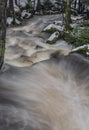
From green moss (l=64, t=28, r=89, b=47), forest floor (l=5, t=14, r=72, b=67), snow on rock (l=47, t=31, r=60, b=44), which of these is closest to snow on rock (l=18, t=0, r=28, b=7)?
forest floor (l=5, t=14, r=72, b=67)

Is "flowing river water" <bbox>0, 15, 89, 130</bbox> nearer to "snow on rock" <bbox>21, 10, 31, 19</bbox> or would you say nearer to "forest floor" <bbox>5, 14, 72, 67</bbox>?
"forest floor" <bbox>5, 14, 72, 67</bbox>

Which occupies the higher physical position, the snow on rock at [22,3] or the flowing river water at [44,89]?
the flowing river water at [44,89]

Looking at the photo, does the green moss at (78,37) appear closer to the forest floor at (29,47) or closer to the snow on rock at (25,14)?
the forest floor at (29,47)

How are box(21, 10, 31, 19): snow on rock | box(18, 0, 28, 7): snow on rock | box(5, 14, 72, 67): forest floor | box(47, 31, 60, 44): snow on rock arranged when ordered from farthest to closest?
box(18, 0, 28, 7): snow on rock < box(21, 10, 31, 19): snow on rock < box(47, 31, 60, 44): snow on rock < box(5, 14, 72, 67): forest floor

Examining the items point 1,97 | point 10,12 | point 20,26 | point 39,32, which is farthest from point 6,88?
point 10,12

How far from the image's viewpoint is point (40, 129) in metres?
6.96

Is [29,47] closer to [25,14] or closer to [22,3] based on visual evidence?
[25,14]

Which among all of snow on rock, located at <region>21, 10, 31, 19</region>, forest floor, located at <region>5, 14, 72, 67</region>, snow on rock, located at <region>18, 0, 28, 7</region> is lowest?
snow on rock, located at <region>21, 10, 31, 19</region>

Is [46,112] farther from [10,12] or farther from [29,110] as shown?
[10,12]

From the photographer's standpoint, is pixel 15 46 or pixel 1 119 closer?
pixel 1 119

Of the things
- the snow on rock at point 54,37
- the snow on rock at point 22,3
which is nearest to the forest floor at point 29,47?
the snow on rock at point 54,37

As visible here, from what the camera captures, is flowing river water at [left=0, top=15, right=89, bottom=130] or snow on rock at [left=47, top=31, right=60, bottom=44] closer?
flowing river water at [left=0, top=15, right=89, bottom=130]

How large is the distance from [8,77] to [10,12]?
41.0 ft

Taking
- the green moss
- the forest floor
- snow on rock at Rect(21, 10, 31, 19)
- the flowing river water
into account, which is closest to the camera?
the flowing river water
